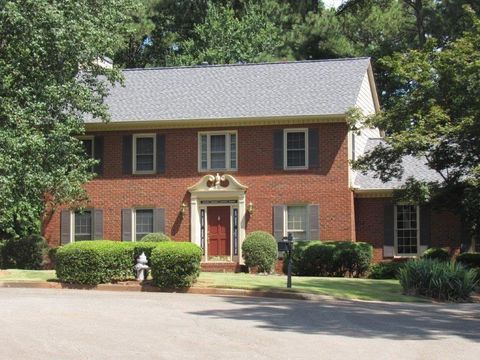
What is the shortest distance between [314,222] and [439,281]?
8.79 m

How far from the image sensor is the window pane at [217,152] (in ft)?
99.5

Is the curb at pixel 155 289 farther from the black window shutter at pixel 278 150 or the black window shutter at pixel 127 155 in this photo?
the black window shutter at pixel 278 150

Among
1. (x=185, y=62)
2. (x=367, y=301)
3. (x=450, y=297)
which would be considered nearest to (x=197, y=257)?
(x=367, y=301)

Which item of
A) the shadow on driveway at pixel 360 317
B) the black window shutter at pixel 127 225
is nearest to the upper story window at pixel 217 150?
the black window shutter at pixel 127 225

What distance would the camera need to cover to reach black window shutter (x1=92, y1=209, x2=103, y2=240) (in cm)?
3105

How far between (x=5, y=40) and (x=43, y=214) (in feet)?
26.8

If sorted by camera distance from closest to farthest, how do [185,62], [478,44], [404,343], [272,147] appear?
1. [404,343]
2. [478,44]
3. [272,147]
4. [185,62]

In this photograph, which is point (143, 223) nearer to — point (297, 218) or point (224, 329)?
point (297, 218)

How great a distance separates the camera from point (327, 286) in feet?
74.1

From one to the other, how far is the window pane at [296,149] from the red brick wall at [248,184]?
1.29ft

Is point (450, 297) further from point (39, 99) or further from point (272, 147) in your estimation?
point (39, 99)

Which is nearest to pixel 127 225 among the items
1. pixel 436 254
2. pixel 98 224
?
pixel 98 224

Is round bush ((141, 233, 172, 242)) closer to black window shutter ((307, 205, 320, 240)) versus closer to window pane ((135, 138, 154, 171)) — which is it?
window pane ((135, 138, 154, 171))

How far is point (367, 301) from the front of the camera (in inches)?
799
